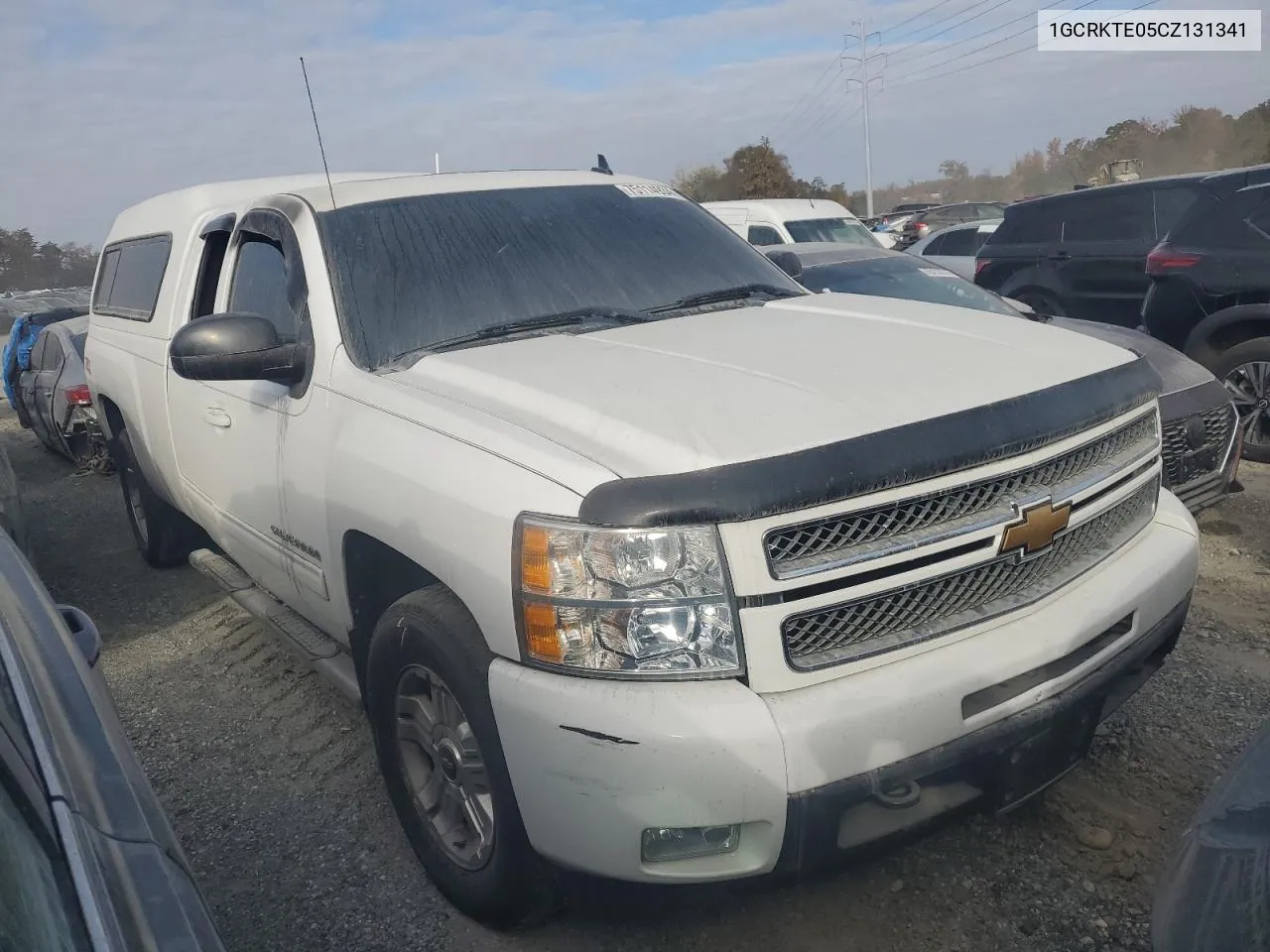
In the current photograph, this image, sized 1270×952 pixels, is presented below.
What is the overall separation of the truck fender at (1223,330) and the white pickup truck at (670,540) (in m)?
4.05

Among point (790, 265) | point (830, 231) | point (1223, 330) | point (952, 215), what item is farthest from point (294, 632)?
point (952, 215)

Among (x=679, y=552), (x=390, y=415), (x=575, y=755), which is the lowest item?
(x=575, y=755)

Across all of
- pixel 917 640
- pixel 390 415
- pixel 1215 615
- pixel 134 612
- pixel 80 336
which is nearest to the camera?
pixel 917 640

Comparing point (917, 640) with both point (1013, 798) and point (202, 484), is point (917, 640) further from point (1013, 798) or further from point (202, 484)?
point (202, 484)

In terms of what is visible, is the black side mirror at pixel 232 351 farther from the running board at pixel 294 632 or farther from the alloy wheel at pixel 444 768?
the alloy wheel at pixel 444 768

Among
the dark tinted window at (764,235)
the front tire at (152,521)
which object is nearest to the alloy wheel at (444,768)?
the front tire at (152,521)

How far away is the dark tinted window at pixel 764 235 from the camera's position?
503 inches

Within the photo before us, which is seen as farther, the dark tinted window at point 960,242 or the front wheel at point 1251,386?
the dark tinted window at point 960,242

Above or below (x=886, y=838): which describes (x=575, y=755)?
above

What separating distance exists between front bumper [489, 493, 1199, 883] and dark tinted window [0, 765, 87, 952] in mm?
1017

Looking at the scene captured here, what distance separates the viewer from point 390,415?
279 cm

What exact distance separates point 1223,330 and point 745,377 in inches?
210

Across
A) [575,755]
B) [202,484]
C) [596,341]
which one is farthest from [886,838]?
[202,484]

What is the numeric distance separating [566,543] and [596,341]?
1.09 meters
